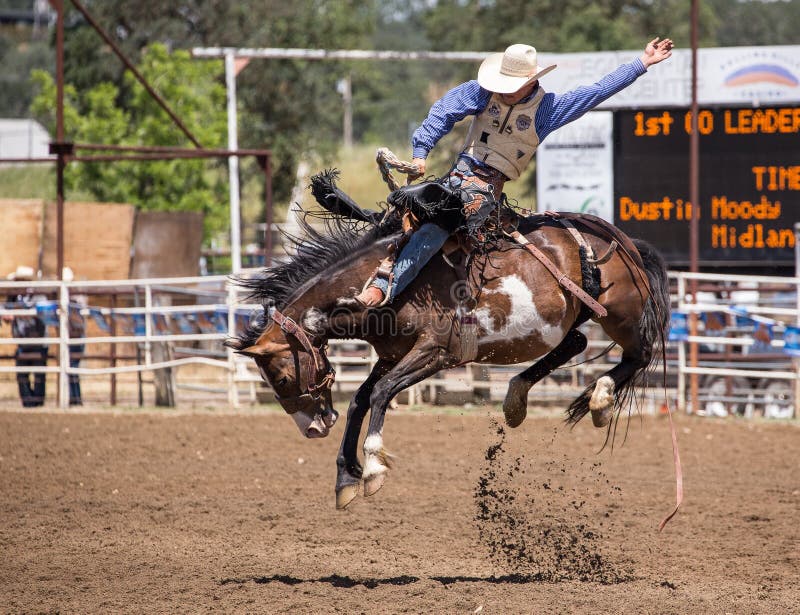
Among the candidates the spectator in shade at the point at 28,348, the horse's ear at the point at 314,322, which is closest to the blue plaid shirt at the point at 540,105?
the horse's ear at the point at 314,322

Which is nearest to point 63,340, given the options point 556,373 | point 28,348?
point 28,348

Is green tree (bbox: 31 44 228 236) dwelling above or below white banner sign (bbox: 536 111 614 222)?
above

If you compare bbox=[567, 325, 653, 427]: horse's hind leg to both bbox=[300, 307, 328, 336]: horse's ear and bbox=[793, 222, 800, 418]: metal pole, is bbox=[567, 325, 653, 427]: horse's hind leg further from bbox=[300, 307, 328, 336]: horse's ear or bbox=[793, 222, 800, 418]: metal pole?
bbox=[793, 222, 800, 418]: metal pole

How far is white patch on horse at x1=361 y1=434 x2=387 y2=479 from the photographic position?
205 inches

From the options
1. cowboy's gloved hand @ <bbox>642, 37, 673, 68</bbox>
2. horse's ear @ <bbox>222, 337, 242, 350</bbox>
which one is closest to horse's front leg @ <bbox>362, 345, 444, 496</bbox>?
horse's ear @ <bbox>222, 337, 242, 350</bbox>

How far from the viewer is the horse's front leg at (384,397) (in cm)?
521

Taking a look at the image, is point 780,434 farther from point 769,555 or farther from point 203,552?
point 203,552

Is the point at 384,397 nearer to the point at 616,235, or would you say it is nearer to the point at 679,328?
the point at 616,235

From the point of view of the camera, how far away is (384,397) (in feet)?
17.7

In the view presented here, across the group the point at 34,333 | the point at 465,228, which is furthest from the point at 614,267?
the point at 34,333

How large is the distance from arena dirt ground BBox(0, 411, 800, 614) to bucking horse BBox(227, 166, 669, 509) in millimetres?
871

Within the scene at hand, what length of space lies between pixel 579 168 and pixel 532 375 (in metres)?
7.86

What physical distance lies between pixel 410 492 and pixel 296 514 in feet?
3.70

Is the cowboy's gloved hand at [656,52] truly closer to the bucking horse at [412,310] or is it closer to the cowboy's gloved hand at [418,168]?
the bucking horse at [412,310]
